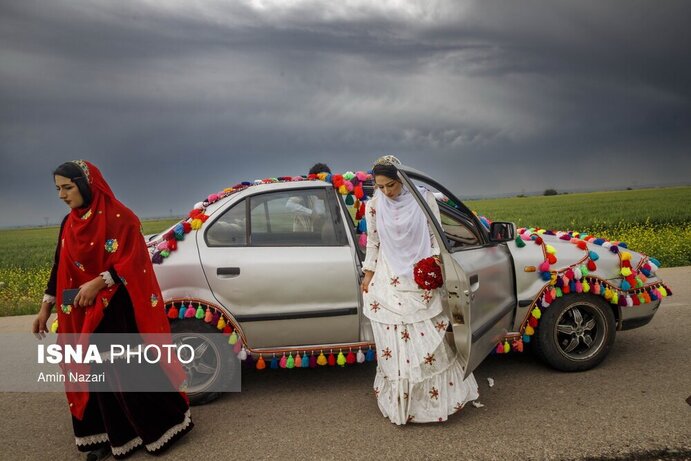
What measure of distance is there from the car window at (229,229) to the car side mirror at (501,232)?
1.87m

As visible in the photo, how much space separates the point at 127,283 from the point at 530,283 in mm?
2980

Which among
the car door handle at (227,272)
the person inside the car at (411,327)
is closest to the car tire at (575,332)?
the person inside the car at (411,327)

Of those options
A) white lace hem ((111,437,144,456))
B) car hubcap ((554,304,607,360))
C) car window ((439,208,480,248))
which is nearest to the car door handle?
white lace hem ((111,437,144,456))

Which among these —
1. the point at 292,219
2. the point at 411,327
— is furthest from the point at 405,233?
the point at 292,219

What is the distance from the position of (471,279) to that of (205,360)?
84.9 inches

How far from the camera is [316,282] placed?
395cm

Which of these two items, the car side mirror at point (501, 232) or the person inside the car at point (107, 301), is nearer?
the person inside the car at point (107, 301)

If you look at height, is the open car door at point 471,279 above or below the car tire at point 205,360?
above

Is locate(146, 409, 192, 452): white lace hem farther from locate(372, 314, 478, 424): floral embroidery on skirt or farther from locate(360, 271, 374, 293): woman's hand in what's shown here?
locate(360, 271, 374, 293): woman's hand

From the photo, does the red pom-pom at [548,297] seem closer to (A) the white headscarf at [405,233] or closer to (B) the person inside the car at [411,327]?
(B) the person inside the car at [411,327]

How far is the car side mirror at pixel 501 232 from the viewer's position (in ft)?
12.6

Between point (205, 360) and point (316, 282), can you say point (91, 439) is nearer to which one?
point (205, 360)

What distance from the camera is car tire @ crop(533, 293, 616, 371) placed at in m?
4.23

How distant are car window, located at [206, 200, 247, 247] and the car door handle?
0.70 feet
